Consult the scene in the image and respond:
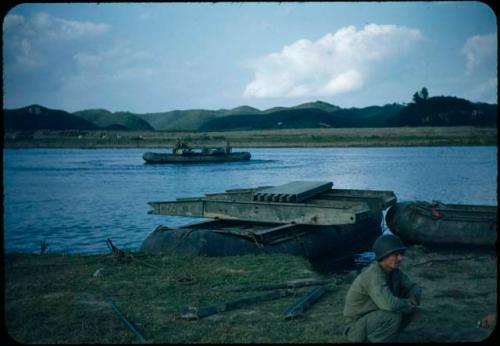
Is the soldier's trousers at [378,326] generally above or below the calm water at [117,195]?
above

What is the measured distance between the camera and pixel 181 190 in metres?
35.9

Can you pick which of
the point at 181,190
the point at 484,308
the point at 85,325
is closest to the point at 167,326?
the point at 85,325

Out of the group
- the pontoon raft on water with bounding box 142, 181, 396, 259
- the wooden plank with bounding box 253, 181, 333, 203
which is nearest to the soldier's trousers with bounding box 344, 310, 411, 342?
the pontoon raft on water with bounding box 142, 181, 396, 259

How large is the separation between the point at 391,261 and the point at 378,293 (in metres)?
0.41

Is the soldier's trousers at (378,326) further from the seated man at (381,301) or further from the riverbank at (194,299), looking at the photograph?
the riverbank at (194,299)

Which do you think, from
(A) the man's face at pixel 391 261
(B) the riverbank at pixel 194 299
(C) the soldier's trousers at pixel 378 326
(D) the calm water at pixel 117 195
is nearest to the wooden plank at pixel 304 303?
(B) the riverbank at pixel 194 299

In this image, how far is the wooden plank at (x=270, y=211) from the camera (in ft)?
36.9

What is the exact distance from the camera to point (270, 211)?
1235 centimetres

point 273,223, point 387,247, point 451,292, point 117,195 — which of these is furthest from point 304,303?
point 117,195

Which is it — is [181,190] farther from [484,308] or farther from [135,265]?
[484,308]

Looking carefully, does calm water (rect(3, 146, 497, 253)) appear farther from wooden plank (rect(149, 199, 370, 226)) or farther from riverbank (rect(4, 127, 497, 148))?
riverbank (rect(4, 127, 497, 148))

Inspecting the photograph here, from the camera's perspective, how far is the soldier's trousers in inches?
196

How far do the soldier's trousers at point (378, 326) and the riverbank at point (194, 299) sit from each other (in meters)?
0.71

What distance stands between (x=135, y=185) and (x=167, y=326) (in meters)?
34.4
